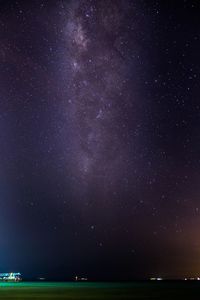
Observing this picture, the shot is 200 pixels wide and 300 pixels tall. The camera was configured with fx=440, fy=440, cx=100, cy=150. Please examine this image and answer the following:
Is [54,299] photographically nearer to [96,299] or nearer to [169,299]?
[96,299]

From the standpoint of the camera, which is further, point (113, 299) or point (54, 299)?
point (54, 299)

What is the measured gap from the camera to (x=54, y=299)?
6562 centimetres

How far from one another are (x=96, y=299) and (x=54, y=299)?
6.65m

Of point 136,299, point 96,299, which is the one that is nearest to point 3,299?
point 96,299

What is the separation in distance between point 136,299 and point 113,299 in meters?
3.79

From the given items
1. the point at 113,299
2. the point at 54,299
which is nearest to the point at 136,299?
the point at 113,299

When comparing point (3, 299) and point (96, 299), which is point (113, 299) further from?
point (3, 299)

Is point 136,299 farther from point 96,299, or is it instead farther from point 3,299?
point 3,299

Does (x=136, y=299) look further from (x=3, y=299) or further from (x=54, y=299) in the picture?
(x=3, y=299)

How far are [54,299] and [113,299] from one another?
9.82 metres

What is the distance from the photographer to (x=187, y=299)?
59875mm

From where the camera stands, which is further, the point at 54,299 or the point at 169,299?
the point at 54,299

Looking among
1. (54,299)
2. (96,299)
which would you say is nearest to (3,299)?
(54,299)

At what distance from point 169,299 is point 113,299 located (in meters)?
7.88
